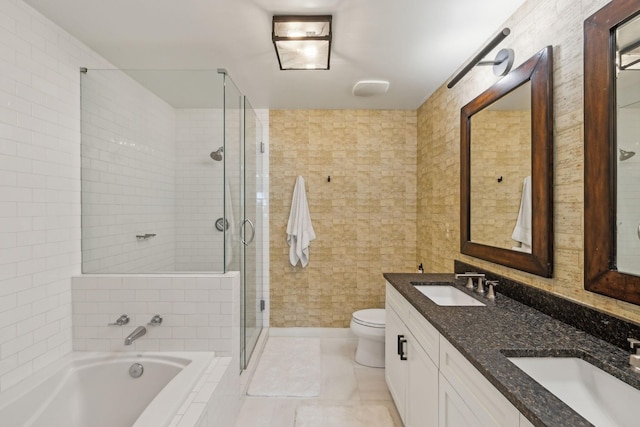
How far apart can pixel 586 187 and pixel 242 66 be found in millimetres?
2232

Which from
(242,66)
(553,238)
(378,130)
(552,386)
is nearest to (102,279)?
(242,66)

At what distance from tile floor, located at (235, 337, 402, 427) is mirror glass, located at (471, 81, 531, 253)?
1344 millimetres

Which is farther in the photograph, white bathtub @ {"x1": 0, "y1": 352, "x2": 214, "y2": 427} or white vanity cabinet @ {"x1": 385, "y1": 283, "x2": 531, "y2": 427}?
white bathtub @ {"x1": 0, "y1": 352, "x2": 214, "y2": 427}

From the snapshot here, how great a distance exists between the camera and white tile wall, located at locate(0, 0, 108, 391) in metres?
1.51

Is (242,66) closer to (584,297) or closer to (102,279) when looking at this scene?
(102,279)

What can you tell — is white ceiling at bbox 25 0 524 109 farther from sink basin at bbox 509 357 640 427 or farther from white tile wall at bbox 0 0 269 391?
sink basin at bbox 509 357 640 427

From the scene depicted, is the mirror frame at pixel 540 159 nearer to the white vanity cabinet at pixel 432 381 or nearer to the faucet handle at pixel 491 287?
the faucet handle at pixel 491 287

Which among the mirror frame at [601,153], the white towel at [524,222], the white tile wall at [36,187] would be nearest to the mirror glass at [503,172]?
the white towel at [524,222]

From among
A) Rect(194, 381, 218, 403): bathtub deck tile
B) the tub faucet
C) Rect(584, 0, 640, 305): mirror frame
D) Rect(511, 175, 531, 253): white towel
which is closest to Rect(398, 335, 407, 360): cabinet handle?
Rect(511, 175, 531, 253): white towel

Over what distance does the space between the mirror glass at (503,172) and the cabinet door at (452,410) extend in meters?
0.82

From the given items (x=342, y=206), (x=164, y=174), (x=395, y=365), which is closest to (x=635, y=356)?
(x=395, y=365)

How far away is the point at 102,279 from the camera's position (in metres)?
1.97

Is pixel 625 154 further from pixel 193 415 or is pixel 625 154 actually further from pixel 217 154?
pixel 217 154

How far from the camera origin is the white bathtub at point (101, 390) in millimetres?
1467
